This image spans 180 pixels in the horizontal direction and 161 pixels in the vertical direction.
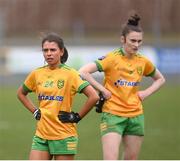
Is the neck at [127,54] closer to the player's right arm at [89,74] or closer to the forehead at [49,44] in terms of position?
the player's right arm at [89,74]

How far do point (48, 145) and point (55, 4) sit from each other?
43339mm

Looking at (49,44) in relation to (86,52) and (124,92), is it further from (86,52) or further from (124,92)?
(86,52)

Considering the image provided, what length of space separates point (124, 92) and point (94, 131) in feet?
22.9

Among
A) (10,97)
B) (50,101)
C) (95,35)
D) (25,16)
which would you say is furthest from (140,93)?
(25,16)

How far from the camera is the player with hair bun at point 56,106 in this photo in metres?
7.24

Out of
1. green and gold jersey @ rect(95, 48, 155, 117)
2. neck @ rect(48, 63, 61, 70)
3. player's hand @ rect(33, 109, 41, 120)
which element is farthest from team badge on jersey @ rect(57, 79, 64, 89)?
green and gold jersey @ rect(95, 48, 155, 117)

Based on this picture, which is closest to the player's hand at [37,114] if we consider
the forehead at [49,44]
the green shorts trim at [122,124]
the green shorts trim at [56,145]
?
the green shorts trim at [56,145]

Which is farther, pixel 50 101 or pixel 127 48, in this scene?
pixel 127 48

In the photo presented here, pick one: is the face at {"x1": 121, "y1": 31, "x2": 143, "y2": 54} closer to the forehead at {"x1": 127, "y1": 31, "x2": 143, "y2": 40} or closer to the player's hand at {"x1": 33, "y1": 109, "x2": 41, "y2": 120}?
the forehead at {"x1": 127, "y1": 31, "x2": 143, "y2": 40}

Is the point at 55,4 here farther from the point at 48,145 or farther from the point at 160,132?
the point at 48,145

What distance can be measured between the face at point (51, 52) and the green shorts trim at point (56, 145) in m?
0.81

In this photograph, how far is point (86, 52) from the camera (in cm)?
2853

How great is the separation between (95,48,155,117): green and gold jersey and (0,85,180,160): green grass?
2938 mm

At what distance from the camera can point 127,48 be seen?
8250 mm
